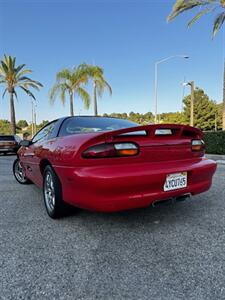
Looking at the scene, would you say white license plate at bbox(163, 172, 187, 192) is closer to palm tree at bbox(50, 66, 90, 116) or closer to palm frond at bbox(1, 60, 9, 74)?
palm tree at bbox(50, 66, 90, 116)

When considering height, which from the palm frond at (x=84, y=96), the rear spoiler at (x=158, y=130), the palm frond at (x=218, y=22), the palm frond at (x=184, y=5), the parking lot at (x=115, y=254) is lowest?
the parking lot at (x=115, y=254)

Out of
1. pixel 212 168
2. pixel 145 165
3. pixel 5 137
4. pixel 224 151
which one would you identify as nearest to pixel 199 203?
pixel 212 168

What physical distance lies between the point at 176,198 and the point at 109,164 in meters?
0.87

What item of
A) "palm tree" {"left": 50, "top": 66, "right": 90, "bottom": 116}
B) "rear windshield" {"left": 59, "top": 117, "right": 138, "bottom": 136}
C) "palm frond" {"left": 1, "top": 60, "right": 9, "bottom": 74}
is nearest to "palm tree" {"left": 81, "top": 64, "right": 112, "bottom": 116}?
"palm tree" {"left": 50, "top": 66, "right": 90, "bottom": 116}

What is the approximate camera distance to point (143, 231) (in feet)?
8.77

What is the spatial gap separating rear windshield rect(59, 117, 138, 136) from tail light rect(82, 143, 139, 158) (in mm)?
763

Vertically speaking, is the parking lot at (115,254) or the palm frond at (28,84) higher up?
the palm frond at (28,84)

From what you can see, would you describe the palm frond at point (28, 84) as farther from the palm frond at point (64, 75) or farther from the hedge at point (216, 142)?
the hedge at point (216, 142)

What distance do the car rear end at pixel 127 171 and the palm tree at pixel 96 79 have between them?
18.7 meters

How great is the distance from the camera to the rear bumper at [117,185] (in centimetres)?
228

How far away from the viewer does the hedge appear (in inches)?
488

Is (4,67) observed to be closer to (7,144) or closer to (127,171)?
(7,144)

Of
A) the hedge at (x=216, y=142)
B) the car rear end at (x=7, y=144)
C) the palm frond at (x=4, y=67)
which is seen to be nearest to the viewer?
the hedge at (x=216, y=142)

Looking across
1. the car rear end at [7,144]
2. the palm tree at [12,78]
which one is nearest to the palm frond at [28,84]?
the palm tree at [12,78]
